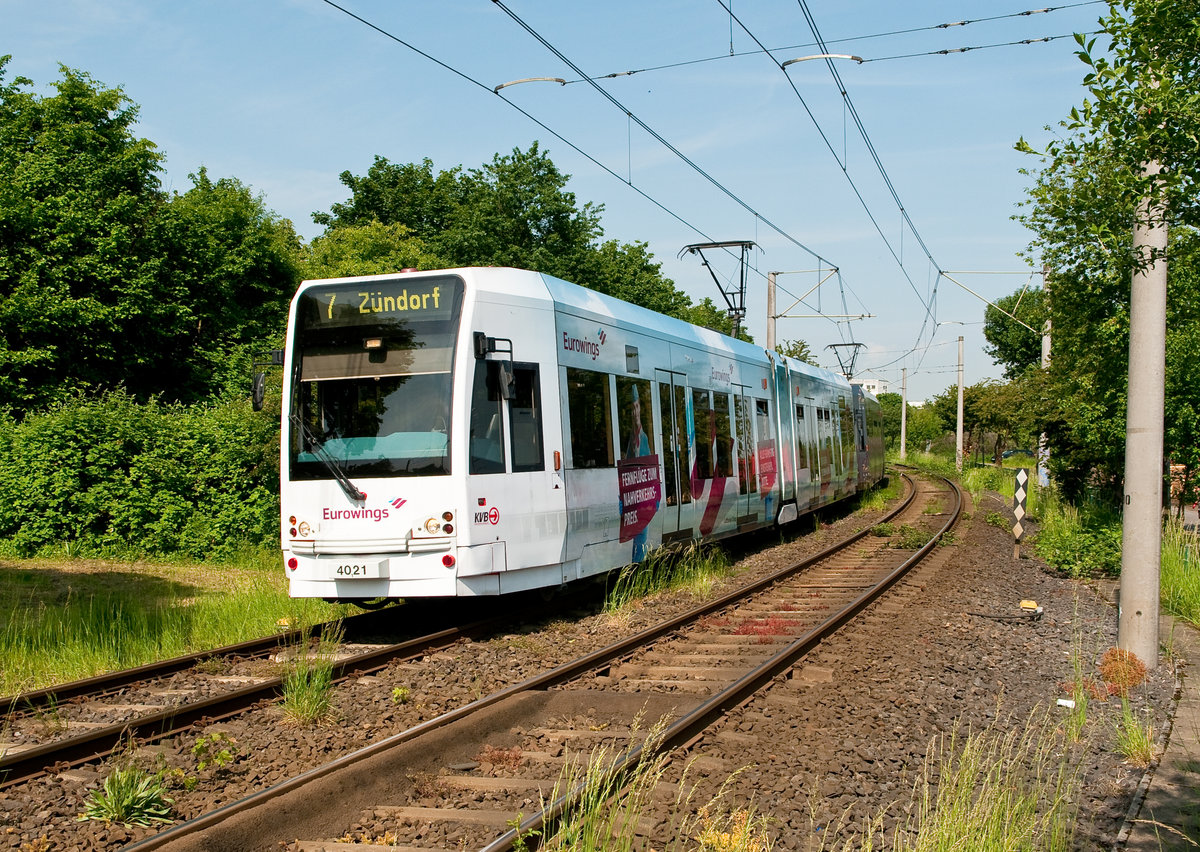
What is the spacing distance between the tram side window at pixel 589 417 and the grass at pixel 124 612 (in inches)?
129

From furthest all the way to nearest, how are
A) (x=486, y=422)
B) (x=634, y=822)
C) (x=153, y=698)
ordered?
(x=486, y=422) → (x=153, y=698) → (x=634, y=822)

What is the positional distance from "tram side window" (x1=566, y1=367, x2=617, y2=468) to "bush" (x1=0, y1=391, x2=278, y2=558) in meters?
7.22

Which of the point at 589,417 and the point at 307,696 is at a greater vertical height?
the point at 589,417

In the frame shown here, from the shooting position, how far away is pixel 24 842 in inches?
178

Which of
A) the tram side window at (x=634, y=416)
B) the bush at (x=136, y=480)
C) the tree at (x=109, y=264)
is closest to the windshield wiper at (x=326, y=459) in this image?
the tram side window at (x=634, y=416)

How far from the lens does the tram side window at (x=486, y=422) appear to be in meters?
9.02

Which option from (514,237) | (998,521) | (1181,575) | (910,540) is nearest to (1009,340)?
(514,237)

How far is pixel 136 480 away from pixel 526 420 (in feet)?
30.2

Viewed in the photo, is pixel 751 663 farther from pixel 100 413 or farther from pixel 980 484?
pixel 980 484

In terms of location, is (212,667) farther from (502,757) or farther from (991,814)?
(991,814)

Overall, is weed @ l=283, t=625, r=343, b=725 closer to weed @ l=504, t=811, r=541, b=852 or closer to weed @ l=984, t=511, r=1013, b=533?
weed @ l=504, t=811, r=541, b=852

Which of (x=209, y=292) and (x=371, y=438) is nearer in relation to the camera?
(x=371, y=438)

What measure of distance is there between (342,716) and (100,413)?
36.6 feet

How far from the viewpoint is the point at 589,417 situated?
10680mm
